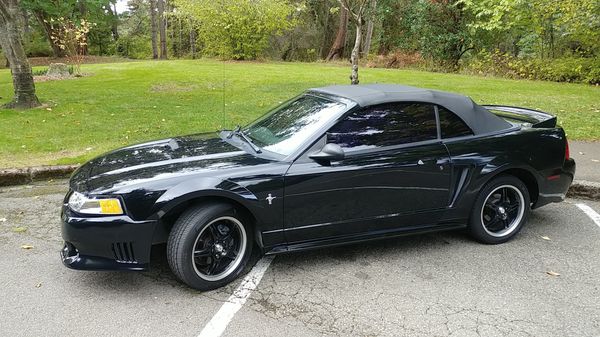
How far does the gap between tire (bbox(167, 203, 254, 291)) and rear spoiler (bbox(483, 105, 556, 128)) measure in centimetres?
297

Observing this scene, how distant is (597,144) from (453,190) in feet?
16.3

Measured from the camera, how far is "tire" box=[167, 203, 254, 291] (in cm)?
329

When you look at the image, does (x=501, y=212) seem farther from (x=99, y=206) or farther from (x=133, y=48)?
(x=133, y=48)

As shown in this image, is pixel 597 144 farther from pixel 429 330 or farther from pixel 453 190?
pixel 429 330

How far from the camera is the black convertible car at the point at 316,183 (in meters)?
3.28

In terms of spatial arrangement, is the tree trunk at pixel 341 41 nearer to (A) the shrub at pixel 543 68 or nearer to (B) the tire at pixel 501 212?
(A) the shrub at pixel 543 68

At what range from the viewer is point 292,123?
4.09 m

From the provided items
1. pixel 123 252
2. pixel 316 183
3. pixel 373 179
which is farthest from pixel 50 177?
pixel 373 179

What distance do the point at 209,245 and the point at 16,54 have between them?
8.24 metres

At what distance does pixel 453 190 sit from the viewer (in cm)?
403

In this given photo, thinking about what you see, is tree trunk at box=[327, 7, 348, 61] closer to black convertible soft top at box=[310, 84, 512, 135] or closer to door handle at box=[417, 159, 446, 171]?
black convertible soft top at box=[310, 84, 512, 135]

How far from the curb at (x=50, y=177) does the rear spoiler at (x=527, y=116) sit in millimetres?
1301

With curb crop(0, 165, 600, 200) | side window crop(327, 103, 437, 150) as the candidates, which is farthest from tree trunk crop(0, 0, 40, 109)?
side window crop(327, 103, 437, 150)

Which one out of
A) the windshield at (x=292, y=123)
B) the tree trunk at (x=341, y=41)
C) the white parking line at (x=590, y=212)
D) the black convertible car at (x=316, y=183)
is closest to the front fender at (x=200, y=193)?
the black convertible car at (x=316, y=183)
